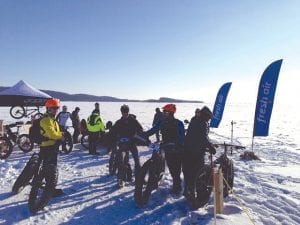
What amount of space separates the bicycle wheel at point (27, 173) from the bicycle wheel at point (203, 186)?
3344mm

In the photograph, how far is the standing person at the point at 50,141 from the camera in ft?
19.9

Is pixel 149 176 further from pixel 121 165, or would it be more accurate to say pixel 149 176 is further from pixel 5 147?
pixel 5 147

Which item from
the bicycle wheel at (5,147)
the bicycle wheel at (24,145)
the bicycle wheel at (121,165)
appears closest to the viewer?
the bicycle wheel at (121,165)

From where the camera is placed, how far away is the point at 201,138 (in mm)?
6258

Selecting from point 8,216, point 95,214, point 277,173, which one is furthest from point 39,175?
point 277,173

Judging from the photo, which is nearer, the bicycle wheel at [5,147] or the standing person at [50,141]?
the standing person at [50,141]

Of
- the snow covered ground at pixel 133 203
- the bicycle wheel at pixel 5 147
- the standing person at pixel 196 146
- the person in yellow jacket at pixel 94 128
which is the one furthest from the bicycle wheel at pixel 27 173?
the person in yellow jacket at pixel 94 128

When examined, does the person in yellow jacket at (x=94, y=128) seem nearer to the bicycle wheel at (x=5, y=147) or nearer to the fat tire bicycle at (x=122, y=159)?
the bicycle wheel at (x=5, y=147)

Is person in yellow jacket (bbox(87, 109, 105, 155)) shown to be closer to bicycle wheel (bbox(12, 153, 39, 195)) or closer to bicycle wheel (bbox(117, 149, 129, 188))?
bicycle wheel (bbox(117, 149, 129, 188))

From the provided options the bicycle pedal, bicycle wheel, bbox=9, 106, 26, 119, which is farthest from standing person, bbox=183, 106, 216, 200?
bicycle wheel, bbox=9, 106, 26, 119

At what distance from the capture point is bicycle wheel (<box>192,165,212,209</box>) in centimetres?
626

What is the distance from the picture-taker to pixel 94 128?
1217cm

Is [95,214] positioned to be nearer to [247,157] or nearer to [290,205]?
[290,205]

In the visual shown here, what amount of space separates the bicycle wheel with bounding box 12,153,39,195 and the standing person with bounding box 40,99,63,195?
47 centimetres
